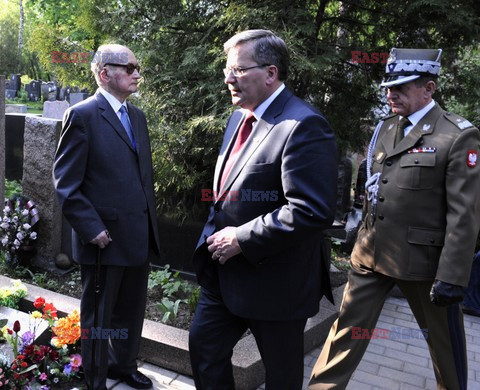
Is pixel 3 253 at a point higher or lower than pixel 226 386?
lower

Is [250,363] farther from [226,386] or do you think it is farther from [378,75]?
[378,75]

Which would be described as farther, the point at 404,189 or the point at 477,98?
the point at 477,98

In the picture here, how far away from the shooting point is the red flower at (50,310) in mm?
3475

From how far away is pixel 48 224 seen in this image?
16.3 feet

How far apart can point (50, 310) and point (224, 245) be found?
6.71 ft

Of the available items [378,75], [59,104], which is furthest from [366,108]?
[59,104]

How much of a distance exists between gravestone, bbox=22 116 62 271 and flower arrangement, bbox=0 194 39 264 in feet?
0.35

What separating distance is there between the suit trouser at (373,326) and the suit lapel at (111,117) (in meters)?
1.61

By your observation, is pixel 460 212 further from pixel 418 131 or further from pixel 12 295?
pixel 12 295

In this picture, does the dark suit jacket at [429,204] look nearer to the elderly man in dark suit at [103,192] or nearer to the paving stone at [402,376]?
the paving stone at [402,376]

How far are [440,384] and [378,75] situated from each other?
3.49 meters

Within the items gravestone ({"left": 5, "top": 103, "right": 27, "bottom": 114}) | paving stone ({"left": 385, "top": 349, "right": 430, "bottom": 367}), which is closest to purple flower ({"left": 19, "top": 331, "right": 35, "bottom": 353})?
paving stone ({"left": 385, "top": 349, "right": 430, "bottom": 367})

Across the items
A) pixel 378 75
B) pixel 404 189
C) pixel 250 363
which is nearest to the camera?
pixel 404 189

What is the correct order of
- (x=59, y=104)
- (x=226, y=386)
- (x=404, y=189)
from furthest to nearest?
(x=59, y=104) → (x=404, y=189) → (x=226, y=386)
